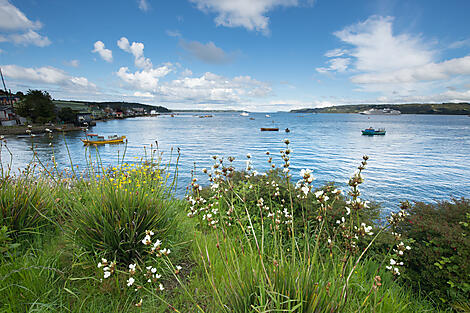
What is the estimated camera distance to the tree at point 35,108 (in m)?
68.5

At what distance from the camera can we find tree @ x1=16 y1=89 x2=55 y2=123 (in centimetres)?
6850

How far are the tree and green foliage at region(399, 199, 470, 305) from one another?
309ft

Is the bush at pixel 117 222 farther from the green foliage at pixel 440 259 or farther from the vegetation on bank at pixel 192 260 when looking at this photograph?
the green foliage at pixel 440 259

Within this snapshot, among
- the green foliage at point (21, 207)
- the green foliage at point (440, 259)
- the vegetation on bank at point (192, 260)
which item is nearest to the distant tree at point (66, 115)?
the green foliage at point (21, 207)

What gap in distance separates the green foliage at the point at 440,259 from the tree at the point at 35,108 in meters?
94.2

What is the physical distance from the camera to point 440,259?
3451 millimetres

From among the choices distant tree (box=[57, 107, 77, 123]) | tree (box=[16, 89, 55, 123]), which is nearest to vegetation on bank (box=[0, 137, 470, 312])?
tree (box=[16, 89, 55, 123])

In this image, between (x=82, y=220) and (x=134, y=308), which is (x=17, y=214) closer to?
(x=82, y=220)

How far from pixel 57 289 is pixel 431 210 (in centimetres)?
731

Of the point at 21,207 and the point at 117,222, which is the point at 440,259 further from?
the point at 21,207

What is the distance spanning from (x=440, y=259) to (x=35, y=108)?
97903 millimetres

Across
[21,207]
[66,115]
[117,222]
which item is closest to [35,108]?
[66,115]

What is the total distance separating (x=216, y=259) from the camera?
3455 mm

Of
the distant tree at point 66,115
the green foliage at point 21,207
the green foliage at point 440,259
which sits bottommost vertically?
the green foliage at point 440,259
